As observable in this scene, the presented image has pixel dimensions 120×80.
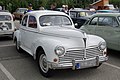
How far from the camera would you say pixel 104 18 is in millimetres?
7914

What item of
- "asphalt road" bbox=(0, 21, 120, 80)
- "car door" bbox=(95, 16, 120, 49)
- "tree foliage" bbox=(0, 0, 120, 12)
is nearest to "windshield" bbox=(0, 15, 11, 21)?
"asphalt road" bbox=(0, 21, 120, 80)

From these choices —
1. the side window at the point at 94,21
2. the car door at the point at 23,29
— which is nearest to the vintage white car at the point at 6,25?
the car door at the point at 23,29

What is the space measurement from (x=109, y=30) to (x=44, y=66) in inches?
117

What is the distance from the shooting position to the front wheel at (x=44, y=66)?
215 inches

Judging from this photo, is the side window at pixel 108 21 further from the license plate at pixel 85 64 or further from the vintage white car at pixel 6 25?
the vintage white car at pixel 6 25

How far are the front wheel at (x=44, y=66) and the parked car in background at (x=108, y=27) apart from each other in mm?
2788

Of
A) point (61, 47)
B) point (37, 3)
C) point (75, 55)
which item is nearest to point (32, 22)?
point (61, 47)

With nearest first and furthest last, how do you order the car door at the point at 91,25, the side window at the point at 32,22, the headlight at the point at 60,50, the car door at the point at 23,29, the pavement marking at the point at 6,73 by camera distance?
1. the headlight at the point at 60,50
2. the pavement marking at the point at 6,73
3. the side window at the point at 32,22
4. the car door at the point at 23,29
5. the car door at the point at 91,25

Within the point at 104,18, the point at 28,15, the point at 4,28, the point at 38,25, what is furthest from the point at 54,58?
the point at 4,28

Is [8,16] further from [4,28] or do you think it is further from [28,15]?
[28,15]

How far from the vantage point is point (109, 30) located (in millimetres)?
7555

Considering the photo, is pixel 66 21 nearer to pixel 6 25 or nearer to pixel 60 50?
pixel 60 50

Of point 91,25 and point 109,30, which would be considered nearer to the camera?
point 109,30

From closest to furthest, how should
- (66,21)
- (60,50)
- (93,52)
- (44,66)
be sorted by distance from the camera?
(60,50), (93,52), (44,66), (66,21)
